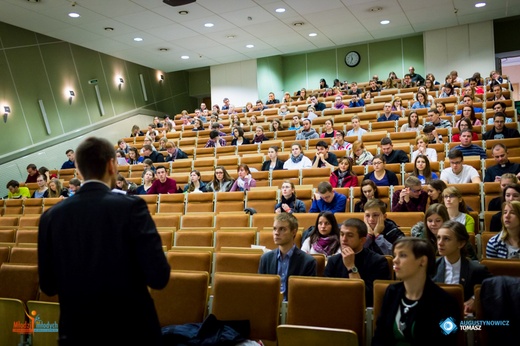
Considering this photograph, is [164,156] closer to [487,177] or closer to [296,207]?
[296,207]

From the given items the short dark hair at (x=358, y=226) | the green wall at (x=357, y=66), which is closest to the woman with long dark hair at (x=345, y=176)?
the short dark hair at (x=358, y=226)

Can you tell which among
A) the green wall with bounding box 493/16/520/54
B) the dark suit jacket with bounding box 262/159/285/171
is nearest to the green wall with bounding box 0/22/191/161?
the dark suit jacket with bounding box 262/159/285/171

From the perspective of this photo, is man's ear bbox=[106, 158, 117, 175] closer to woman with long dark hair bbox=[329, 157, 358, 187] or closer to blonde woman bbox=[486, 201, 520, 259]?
blonde woman bbox=[486, 201, 520, 259]

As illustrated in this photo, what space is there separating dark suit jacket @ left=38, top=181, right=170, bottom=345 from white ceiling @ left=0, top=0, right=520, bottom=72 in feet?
27.5

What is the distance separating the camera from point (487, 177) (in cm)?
482

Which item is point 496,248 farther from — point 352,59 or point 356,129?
point 352,59

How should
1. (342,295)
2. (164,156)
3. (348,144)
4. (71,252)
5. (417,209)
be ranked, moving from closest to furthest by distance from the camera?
(71,252) < (342,295) < (417,209) < (348,144) < (164,156)

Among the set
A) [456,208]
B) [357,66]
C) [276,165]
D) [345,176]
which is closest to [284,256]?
[456,208]

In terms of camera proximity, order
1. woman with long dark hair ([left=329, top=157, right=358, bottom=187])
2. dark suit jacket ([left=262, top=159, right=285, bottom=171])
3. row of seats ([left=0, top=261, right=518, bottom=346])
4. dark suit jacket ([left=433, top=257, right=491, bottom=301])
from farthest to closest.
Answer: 1. dark suit jacket ([left=262, top=159, right=285, bottom=171])
2. woman with long dark hair ([left=329, top=157, right=358, bottom=187])
3. dark suit jacket ([left=433, top=257, right=491, bottom=301])
4. row of seats ([left=0, top=261, right=518, bottom=346])

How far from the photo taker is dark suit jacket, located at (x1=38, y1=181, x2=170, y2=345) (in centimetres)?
143

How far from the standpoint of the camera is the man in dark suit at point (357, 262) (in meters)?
2.66

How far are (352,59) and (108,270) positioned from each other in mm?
14468

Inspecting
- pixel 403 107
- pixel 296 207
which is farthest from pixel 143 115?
pixel 296 207

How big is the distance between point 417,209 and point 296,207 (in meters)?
1.33
